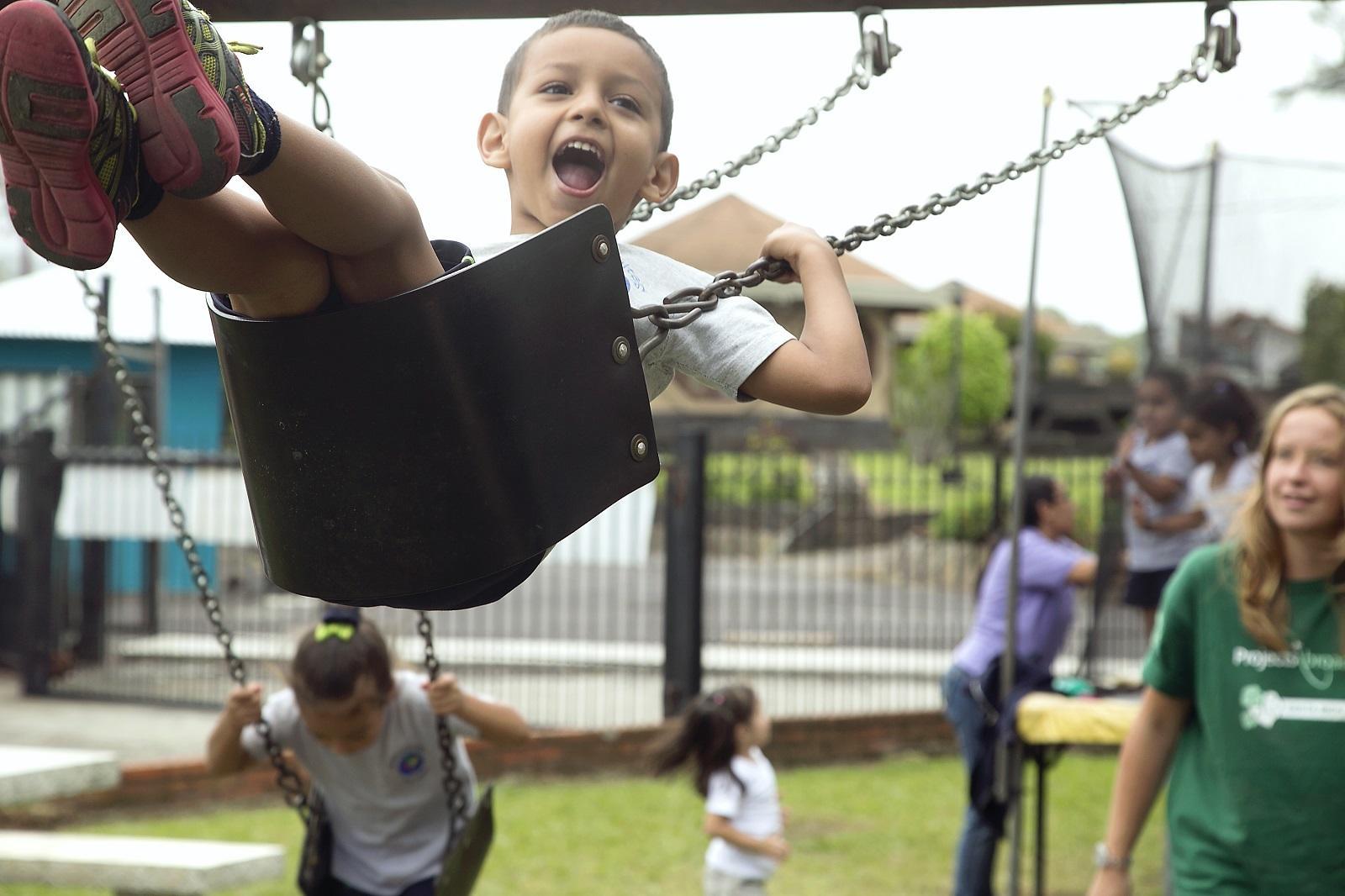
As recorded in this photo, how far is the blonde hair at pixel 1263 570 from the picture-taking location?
2.71 m

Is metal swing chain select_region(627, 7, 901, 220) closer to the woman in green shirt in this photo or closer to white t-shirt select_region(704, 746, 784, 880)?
the woman in green shirt

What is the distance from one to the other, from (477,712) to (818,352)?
1.92 metres

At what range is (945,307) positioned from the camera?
30734 mm

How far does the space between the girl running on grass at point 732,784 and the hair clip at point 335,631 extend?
142 cm

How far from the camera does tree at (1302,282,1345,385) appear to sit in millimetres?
5832

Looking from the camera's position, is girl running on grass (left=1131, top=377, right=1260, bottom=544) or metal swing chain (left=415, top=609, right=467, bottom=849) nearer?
metal swing chain (left=415, top=609, right=467, bottom=849)

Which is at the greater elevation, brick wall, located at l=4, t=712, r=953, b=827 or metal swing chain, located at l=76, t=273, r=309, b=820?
metal swing chain, located at l=76, t=273, r=309, b=820

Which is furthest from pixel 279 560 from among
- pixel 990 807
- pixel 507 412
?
pixel 990 807

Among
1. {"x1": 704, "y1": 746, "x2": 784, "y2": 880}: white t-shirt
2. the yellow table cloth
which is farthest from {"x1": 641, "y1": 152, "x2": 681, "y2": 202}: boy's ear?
the yellow table cloth

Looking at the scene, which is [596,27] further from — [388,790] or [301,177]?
[388,790]

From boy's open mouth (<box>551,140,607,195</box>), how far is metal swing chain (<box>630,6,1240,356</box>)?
0.16 metres

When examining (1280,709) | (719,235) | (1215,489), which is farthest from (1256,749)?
(719,235)

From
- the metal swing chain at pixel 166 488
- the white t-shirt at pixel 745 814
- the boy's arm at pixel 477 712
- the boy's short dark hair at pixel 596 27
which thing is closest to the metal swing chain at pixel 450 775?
the boy's arm at pixel 477 712

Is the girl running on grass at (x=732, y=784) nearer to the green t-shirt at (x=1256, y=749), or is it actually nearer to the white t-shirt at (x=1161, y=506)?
the green t-shirt at (x=1256, y=749)
